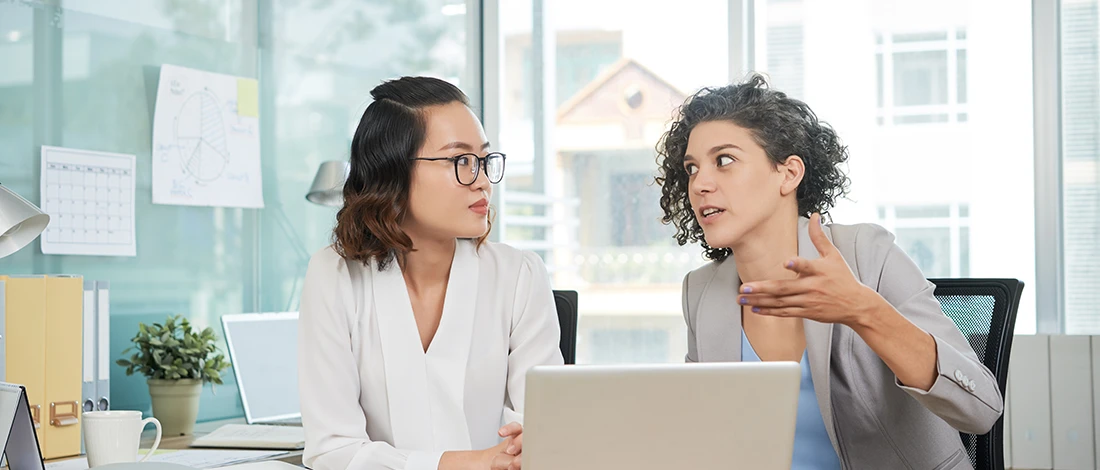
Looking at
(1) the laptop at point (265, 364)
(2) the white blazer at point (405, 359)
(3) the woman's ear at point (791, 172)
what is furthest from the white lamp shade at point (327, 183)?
(3) the woman's ear at point (791, 172)

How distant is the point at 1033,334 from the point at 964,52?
93 centimetres

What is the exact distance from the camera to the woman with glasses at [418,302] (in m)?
1.50

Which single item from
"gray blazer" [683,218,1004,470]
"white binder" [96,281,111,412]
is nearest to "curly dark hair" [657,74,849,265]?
"gray blazer" [683,218,1004,470]

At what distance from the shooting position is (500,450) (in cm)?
132

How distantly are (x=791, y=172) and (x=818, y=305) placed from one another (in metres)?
0.47

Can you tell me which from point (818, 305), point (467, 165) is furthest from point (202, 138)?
point (818, 305)

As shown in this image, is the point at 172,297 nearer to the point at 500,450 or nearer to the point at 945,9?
the point at 500,450

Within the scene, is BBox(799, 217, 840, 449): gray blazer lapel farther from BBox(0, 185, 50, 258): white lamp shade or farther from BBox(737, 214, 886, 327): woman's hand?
BBox(0, 185, 50, 258): white lamp shade

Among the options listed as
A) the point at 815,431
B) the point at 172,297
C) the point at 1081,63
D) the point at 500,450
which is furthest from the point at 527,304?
the point at 1081,63

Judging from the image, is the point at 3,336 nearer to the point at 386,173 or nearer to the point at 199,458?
the point at 199,458

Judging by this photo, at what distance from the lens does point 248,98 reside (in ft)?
9.11

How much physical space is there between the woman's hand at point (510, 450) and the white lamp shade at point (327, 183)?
1.65m

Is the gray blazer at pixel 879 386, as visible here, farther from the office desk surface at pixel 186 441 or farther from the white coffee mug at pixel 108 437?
the white coffee mug at pixel 108 437

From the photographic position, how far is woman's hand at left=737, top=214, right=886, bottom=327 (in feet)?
3.97
